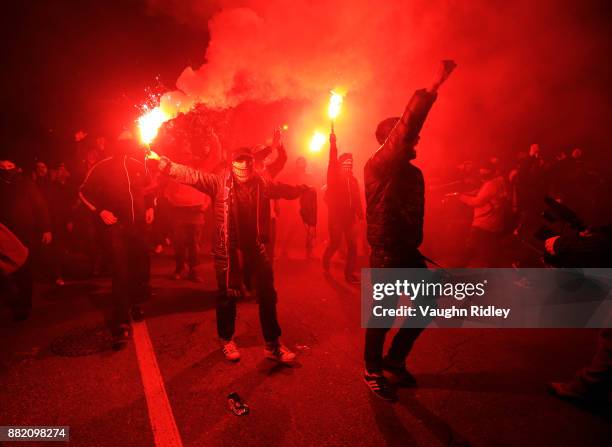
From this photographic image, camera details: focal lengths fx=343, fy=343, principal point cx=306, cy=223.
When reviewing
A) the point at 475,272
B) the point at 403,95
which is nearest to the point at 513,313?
the point at 475,272

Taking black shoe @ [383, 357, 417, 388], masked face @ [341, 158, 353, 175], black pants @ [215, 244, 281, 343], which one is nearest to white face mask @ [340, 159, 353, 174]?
masked face @ [341, 158, 353, 175]

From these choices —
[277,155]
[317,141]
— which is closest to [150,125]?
[277,155]

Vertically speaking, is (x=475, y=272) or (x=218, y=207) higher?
(x=218, y=207)

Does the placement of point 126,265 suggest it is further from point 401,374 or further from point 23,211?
point 401,374

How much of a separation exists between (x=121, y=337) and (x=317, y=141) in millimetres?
10454

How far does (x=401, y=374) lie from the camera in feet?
10.3

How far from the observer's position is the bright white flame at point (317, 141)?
12866 mm

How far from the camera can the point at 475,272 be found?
6.92 metres

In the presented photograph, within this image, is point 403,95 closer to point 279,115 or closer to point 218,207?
point 279,115

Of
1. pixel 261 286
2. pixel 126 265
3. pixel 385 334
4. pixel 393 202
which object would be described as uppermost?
pixel 393 202

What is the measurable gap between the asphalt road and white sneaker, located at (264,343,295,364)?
0.10m

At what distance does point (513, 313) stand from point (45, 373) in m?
5.63

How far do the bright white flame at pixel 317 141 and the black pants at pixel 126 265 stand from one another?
359 inches

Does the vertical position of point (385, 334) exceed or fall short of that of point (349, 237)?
it falls short
